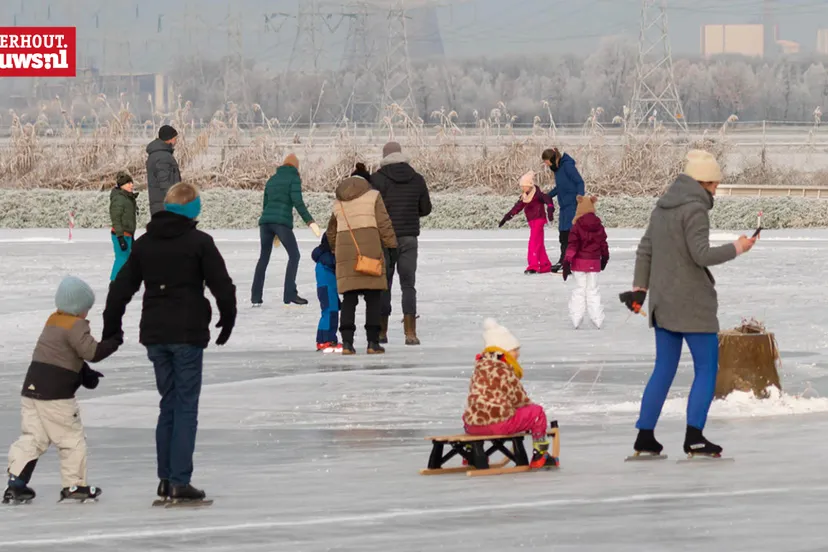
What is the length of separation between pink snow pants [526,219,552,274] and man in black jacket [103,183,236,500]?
15132 mm

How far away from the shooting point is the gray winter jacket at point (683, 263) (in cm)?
954

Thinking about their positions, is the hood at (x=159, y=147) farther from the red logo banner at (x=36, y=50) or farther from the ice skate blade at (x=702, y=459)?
the red logo banner at (x=36, y=50)

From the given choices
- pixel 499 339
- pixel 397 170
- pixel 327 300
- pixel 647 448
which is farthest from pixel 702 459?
pixel 397 170

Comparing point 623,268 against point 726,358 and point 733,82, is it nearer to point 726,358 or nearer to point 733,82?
point 726,358

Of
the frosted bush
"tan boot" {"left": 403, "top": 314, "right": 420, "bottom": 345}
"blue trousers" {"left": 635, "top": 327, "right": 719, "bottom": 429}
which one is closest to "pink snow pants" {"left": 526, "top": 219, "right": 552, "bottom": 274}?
"tan boot" {"left": 403, "top": 314, "right": 420, "bottom": 345}

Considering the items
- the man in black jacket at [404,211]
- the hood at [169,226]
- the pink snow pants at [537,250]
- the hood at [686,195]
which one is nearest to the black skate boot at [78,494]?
the hood at [169,226]

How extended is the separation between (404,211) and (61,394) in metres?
7.76

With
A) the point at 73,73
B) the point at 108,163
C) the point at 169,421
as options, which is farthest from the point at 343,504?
the point at 73,73

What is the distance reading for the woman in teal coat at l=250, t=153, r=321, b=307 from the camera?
64.0 feet

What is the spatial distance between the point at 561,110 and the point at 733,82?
14.9 meters

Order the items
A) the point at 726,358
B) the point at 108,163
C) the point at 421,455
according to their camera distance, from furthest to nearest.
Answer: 1. the point at 108,163
2. the point at 726,358
3. the point at 421,455

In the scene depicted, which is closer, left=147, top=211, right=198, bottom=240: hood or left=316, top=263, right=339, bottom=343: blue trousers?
left=147, top=211, right=198, bottom=240: hood

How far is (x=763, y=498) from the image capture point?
852cm

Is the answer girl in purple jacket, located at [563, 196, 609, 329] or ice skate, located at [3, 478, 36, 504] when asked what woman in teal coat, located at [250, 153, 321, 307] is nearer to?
girl in purple jacket, located at [563, 196, 609, 329]
